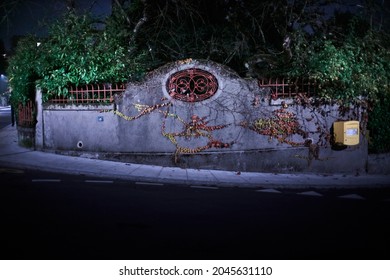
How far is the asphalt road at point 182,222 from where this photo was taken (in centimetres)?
481

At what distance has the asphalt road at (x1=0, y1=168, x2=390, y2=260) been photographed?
4812 millimetres

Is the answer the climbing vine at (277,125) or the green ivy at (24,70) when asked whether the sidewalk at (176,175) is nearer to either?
the climbing vine at (277,125)

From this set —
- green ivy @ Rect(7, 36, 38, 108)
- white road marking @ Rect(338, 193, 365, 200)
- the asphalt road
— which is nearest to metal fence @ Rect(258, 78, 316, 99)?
the asphalt road

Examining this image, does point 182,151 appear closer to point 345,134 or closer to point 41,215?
point 345,134

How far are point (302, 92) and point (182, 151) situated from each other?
155 inches

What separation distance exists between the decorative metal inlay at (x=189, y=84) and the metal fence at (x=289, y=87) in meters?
1.45

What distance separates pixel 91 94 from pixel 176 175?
4.18 m

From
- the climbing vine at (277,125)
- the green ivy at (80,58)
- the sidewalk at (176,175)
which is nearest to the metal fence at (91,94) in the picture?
the green ivy at (80,58)

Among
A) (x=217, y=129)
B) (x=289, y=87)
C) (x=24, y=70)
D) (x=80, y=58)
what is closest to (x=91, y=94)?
(x=80, y=58)

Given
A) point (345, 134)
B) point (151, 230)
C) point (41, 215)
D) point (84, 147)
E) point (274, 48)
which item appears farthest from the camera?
point (274, 48)

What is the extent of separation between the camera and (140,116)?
38.8ft

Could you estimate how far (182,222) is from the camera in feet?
19.8
